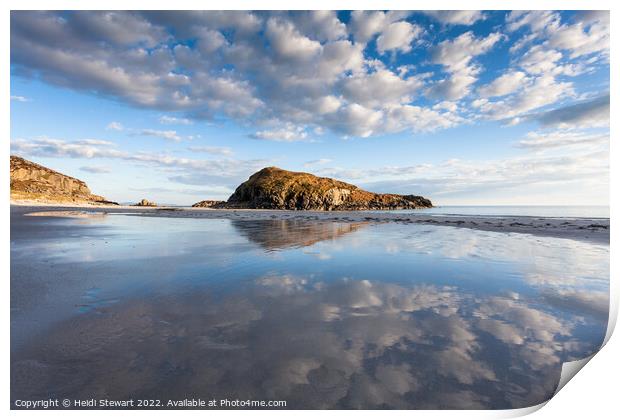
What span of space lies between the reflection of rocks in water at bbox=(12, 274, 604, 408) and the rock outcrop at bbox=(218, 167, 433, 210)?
89671 mm

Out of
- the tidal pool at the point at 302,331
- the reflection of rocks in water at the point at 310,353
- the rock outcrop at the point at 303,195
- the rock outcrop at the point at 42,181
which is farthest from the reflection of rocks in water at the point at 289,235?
the rock outcrop at the point at 42,181

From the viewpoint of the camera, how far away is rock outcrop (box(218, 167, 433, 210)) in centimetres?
9600

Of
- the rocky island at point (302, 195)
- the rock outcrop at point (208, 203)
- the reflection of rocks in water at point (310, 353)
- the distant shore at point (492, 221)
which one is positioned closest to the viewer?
the reflection of rocks in water at point (310, 353)

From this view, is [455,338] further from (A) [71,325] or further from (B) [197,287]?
(A) [71,325]

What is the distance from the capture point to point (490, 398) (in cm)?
266

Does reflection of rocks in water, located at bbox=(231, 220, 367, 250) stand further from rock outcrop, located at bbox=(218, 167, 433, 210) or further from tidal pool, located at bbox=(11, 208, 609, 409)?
rock outcrop, located at bbox=(218, 167, 433, 210)

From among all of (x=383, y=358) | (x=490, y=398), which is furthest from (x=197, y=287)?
(x=490, y=398)

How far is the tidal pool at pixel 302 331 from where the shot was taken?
268cm

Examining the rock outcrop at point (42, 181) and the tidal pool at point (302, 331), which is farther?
the rock outcrop at point (42, 181)

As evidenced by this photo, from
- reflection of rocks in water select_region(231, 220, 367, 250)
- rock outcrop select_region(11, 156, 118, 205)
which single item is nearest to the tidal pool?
reflection of rocks in water select_region(231, 220, 367, 250)

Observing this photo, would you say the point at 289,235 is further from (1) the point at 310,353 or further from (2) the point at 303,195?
(2) the point at 303,195

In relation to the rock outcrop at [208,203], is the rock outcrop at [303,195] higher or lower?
higher

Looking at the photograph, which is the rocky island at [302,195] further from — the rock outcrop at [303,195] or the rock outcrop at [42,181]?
the rock outcrop at [42,181]

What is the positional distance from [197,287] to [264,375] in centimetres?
336
